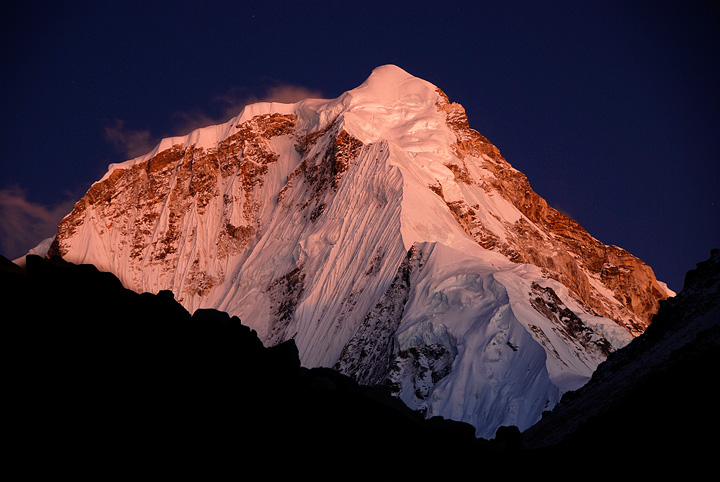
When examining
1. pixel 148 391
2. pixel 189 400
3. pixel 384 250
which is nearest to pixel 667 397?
pixel 189 400

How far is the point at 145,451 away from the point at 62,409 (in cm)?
155

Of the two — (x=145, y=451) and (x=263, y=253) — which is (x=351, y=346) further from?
(x=145, y=451)

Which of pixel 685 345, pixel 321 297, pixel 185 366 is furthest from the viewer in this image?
pixel 321 297

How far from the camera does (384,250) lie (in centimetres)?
9338

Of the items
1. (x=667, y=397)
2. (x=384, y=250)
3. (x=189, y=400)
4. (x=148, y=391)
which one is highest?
(x=384, y=250)

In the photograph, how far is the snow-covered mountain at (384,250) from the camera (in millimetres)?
67688

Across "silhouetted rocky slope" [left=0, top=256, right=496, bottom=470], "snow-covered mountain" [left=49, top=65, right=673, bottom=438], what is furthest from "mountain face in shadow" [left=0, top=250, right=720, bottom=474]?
"snow-covered mountain" [left=49, top=65, right=673, bottom=438]

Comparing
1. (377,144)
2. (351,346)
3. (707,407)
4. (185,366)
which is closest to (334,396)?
(185,366)

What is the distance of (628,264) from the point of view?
489ft

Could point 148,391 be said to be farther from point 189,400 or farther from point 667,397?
point 667,397

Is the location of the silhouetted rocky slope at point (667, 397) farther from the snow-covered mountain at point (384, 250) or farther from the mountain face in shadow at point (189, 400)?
the snow-covered mountain at point (384, 250)

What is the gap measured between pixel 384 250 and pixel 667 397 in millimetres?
75698

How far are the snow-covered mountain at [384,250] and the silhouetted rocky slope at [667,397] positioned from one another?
3134 cm

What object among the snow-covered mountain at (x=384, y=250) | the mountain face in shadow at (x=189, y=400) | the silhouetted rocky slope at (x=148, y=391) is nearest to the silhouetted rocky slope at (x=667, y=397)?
the mountain face in shadow at (x=189, y=400)
